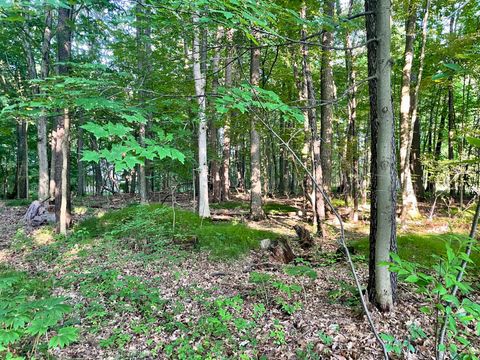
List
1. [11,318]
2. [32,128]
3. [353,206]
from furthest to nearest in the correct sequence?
[32,128] → [353,206] → [11,318]

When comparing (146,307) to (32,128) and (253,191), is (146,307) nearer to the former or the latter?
(253,191)

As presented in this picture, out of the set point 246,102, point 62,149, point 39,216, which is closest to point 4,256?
point 62,149

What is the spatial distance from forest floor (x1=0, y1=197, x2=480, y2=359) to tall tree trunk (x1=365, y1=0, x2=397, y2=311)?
A: 1.19 ft

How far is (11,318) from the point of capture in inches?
83.4

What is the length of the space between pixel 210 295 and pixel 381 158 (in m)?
3.21

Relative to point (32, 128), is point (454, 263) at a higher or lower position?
lower

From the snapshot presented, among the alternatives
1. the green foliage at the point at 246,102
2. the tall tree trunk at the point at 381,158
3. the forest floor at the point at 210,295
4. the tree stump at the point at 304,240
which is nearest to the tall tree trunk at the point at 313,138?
the forest floor at the point at 210,295

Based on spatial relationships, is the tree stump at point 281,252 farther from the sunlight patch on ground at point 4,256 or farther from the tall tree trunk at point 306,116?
the sunlight patch on ground at point 4,256

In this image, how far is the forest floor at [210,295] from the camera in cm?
314

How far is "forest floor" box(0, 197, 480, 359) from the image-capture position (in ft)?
10.3

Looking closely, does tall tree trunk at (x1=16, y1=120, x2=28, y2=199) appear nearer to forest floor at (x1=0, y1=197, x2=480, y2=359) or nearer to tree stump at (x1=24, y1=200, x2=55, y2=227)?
tree stump at (x1=24, y1=200, x2=55, y2=227)

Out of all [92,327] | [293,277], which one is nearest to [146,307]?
[92,327]

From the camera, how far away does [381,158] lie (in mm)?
3199

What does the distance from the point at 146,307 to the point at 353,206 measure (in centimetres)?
760
